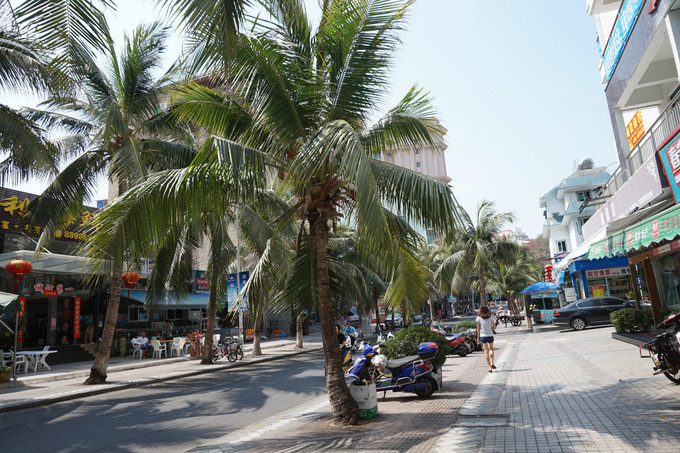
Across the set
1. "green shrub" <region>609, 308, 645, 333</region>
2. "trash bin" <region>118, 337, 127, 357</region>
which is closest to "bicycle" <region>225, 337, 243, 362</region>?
"trash bin" <region>118, 337, 127, 357</region>

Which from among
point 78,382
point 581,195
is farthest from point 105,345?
point 581,195

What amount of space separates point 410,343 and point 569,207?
3828 cm

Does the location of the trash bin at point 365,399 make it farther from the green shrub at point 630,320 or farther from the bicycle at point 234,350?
the bicycle at point 234,350

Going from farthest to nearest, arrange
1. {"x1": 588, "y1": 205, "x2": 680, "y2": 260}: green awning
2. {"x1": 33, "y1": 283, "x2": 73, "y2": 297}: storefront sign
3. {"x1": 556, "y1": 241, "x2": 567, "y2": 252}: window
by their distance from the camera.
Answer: {"x1": 556, "y1": 241, "x2": 567, "y2": 252}: window
{"x1": 33, "y1": 283, "x2": 73, "y2": 297}: storefront sign
{"x1": 588, "y1": 205, "x2": 680, "y2": 260}: green awning

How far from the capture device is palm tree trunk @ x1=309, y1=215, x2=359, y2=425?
22.3 feet

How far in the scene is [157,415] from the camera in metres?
9.02

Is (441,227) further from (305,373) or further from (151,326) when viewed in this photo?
(151,326)

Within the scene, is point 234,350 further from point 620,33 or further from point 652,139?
point 620,33

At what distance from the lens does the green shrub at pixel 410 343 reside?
9.99m

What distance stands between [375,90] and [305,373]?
1076 cm

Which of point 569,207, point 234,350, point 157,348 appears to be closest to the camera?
point 234,350

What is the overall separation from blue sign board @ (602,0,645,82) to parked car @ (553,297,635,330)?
12164mm

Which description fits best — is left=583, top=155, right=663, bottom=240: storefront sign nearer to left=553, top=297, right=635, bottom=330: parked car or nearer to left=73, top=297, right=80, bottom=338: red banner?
left=553, top=297, right=635, bottom=330: parked car

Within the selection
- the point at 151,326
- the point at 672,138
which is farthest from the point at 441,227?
the point at 151,326
